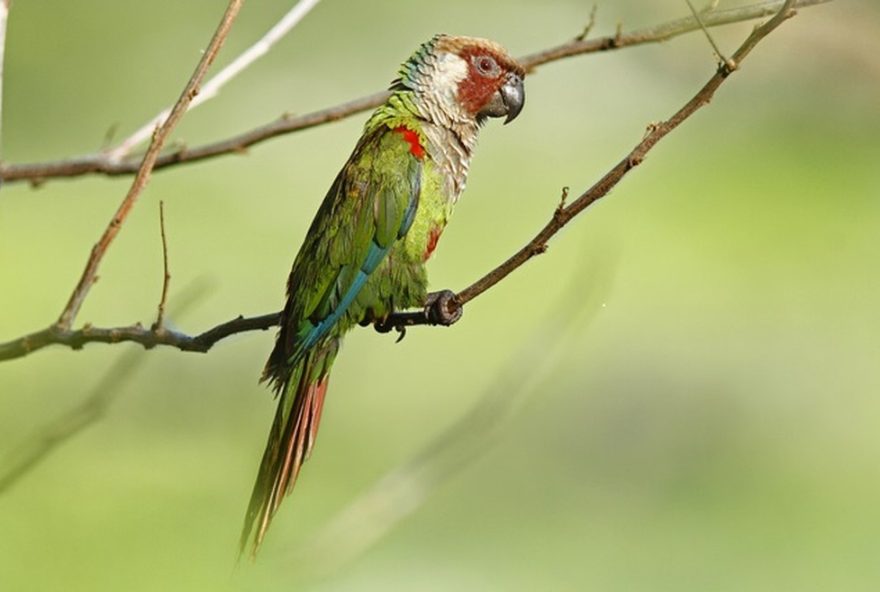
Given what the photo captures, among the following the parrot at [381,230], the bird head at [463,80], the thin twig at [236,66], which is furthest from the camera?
the bird head at [463,80]

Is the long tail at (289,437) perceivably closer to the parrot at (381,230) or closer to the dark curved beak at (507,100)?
the parrot at (381,230)

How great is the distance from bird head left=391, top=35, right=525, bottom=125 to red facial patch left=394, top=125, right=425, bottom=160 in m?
0.11

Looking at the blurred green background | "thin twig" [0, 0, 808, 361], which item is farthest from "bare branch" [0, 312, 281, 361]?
the blurred green background

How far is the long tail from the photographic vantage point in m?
1.85

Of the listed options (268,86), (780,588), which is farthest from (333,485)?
(268,86)

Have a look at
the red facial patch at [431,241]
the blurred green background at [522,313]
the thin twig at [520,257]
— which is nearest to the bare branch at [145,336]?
the thin twig at [520,257]

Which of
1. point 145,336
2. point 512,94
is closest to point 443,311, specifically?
point 145,336

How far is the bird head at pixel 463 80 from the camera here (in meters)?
2.35

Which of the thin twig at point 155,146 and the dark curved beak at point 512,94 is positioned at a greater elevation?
the dark curved beak at point 512,94

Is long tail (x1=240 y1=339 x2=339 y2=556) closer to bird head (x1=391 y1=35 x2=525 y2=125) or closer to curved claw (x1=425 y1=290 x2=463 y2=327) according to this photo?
curved claw (x1=425 y1=290 x2=463 y2=327)

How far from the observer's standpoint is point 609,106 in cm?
732

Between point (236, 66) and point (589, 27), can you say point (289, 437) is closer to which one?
point (236, 66)

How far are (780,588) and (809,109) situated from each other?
14.0ft

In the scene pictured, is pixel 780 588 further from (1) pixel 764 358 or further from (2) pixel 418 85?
(2) pixel 418 85
